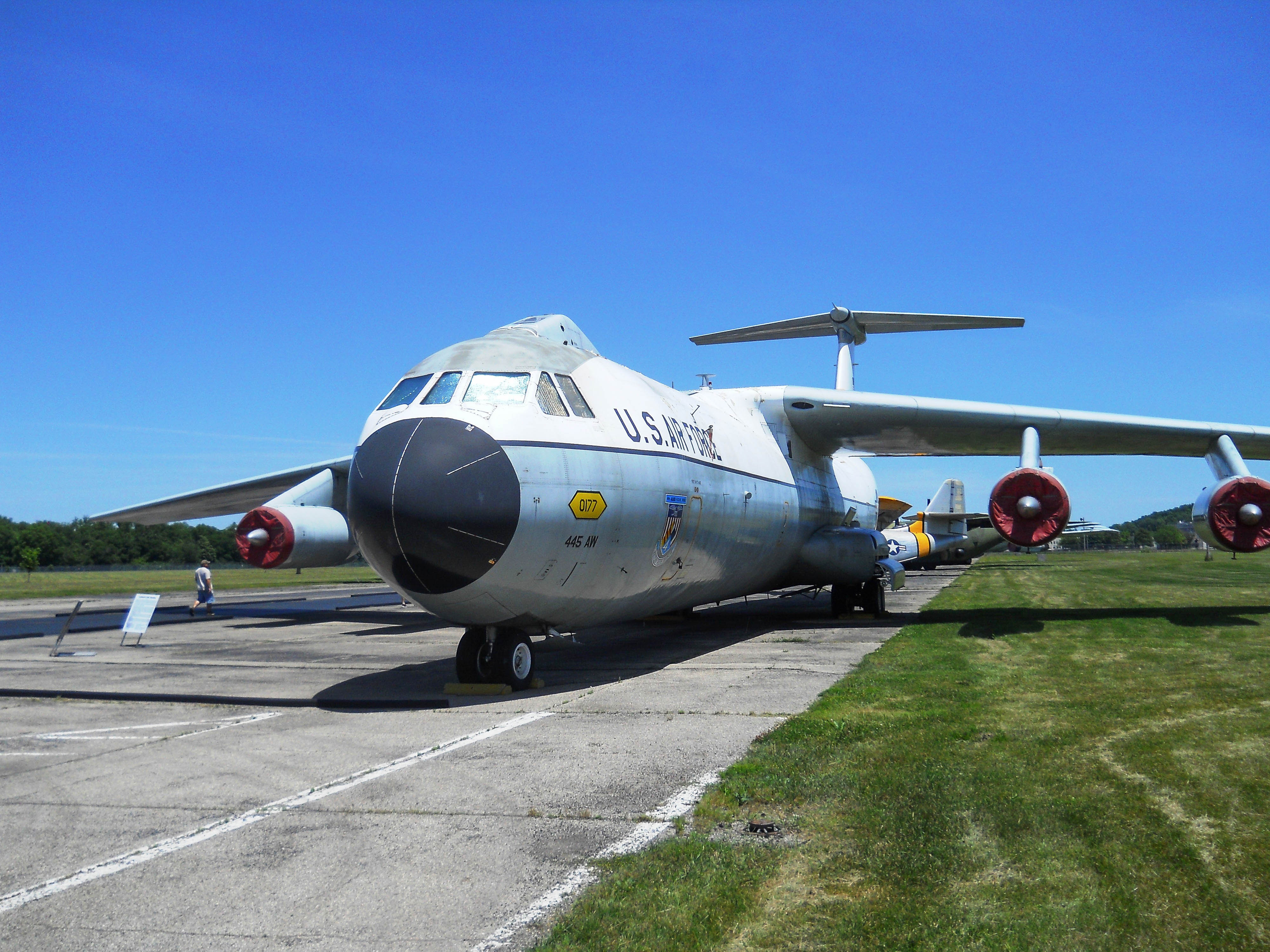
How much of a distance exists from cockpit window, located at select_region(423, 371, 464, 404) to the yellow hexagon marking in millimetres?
1586

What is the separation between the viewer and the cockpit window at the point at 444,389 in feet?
29.9

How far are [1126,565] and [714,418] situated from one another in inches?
1612

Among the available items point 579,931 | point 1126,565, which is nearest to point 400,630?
point 579,931

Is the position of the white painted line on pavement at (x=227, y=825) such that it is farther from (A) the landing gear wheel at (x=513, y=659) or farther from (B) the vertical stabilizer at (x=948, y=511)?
(B) the vertical stabilizer at (x=948, y=511)

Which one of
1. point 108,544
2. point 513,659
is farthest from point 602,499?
point 108,544

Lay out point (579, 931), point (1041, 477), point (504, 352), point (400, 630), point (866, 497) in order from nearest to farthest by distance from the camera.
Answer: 1. point (579, 931)
2. point (504, 352)
3. point (1041, 477)
4. point (400, 630)
5. point (866, 497)

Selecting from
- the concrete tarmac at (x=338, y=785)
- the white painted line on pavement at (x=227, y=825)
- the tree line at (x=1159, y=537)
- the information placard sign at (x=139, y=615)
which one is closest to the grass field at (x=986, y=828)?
the concrete tarmac at (x=338, y=785)

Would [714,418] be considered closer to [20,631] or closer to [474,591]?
[474,591]

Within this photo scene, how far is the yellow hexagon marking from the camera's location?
360 inches

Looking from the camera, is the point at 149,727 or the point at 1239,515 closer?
the point at 149,727

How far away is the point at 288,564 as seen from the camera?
60.8 feet

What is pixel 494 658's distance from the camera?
9836mm

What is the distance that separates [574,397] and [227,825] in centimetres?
569

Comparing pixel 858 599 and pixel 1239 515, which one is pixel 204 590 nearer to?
pixel 858 599
